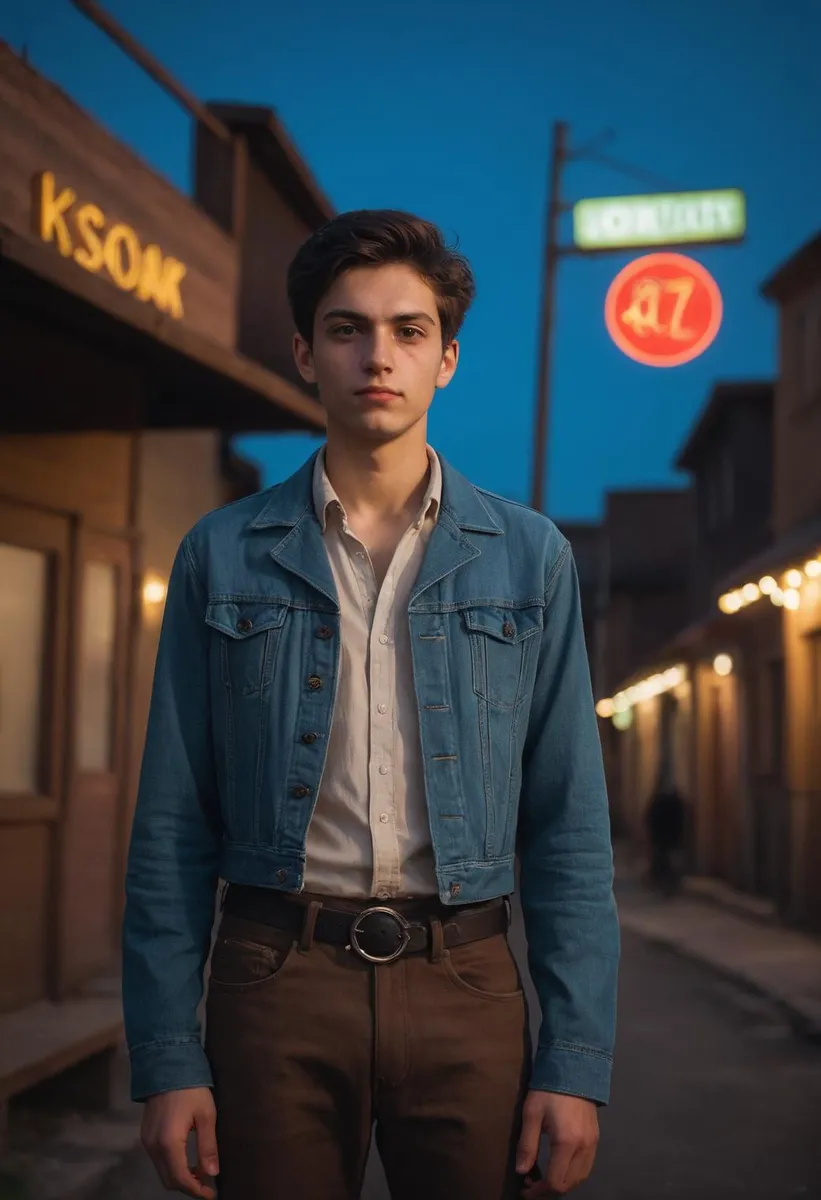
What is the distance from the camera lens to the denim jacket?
247 centimetres

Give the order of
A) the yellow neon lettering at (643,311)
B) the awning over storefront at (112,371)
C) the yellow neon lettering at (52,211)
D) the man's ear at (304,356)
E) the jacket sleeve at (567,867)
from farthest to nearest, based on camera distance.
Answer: the yellow neon lettering at (643,311), the yellow neon lettering at (52,211), the awning over storefront at (112,371), the man's ear at (304,356), the jacket sleeve at (567,867)

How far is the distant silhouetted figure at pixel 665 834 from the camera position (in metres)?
22.0

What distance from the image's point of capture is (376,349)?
2.58m

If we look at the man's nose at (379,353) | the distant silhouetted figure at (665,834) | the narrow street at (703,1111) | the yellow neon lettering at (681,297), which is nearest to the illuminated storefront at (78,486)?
the narrow street at (703,1111)

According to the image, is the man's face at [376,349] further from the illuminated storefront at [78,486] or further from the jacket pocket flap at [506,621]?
the illuminated storefront at [78,486]

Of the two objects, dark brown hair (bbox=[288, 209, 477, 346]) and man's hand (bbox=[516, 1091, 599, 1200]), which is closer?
man's hand (bbox=[516, 1091, 599, 1200])

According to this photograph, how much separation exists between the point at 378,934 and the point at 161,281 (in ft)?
28.3

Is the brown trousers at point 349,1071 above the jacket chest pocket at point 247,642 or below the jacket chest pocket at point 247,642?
below

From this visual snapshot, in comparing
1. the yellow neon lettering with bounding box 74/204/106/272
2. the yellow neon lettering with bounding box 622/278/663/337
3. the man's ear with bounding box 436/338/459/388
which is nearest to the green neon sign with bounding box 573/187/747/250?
the yellow neon lettering with bounding box 622/278/663/337

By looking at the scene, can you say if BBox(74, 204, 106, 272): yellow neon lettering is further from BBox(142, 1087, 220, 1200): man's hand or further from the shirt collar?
BBox(142, 1087, 220, 1200): man's hand

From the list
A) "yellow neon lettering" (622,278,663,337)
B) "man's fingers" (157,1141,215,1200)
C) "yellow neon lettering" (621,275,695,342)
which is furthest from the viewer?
"yellow neon lettering" (622,278,663,337)

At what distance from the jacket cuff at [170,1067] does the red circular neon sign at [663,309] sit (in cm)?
1698

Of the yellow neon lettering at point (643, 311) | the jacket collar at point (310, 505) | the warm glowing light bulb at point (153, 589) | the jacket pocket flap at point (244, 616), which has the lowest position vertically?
the jacket pocket flap at point (244, 616)

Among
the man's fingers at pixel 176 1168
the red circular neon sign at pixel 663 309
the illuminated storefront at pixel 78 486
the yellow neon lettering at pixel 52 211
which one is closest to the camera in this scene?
the man's fingers at pixel 176 1168
